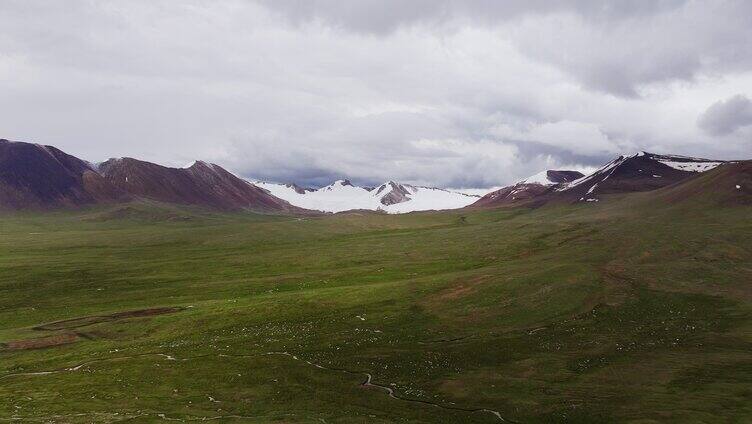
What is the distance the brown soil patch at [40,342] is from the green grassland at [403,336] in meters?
0.38

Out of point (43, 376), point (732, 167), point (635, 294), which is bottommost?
point (43, 376)

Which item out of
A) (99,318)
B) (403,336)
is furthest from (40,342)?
(403,336)

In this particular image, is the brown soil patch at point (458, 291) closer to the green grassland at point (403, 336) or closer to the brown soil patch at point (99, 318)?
the green grassland at point (403, 336)

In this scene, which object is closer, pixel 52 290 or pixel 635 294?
pixel 635 294

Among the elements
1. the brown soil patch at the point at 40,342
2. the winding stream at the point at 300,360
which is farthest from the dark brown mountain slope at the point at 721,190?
the brown soil patch at the point at 40,342

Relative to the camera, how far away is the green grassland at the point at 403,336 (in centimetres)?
4588

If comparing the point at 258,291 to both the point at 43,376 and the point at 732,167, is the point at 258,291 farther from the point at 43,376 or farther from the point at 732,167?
the point at 732,167

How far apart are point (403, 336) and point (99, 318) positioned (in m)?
46.4

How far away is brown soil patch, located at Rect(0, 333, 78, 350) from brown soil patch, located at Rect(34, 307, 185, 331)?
5278mm

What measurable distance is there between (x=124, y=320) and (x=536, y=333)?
188 feet

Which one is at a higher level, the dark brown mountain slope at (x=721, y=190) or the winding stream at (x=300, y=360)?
the dark brown mountain slope at (x=721, y=190)

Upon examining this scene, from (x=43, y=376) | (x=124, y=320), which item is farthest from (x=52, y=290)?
(x=43, y=376)

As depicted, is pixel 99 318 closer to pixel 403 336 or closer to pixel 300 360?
pixel 300 360

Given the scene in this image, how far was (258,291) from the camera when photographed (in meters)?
102
